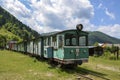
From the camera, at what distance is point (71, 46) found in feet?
63.5

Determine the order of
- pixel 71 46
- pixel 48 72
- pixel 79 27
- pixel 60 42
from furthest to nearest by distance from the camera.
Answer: pixel 79 27 → pixel 60 42 → pixel 71 46 → pixel 48 72

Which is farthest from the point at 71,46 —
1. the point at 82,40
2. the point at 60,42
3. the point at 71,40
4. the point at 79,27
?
the point at 79,27

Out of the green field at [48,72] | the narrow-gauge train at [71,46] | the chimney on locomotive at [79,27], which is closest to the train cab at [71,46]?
the narrow-gauge train at [71,46]

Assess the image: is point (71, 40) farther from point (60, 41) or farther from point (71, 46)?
point (60, 41)

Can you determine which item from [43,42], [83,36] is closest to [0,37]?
[43,42]

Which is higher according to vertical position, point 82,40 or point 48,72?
point 82,40

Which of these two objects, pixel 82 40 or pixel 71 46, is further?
pixel 82 40

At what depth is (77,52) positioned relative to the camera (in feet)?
63.9

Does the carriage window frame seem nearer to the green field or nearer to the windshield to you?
the windshield

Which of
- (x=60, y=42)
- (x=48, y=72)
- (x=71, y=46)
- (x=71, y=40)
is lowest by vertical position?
(x=48, y=72)

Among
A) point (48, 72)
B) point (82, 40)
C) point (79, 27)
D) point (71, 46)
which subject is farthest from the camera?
point (82, 40)

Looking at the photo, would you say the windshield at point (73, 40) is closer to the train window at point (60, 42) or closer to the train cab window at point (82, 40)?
the train cab window at point (82, 40)

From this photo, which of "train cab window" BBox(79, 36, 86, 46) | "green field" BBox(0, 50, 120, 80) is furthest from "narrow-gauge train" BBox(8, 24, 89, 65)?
"green field" BBox(0, 50, 120, 80)

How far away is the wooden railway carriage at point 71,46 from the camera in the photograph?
752 inches
